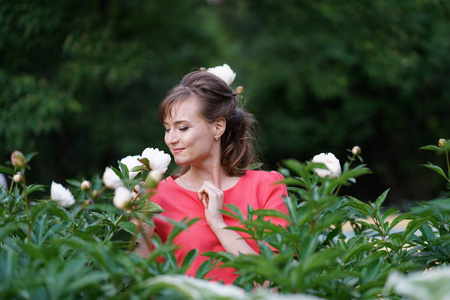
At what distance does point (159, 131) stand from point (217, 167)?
7.85m

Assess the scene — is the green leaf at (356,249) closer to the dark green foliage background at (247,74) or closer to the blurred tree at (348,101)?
the dark green foliage background at (247,74)

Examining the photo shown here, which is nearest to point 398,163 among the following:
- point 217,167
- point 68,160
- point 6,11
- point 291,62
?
point 291,62

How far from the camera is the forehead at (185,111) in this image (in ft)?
7.04

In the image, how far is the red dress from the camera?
2.02 m

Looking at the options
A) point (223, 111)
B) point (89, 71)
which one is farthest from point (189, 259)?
point (89, 71)

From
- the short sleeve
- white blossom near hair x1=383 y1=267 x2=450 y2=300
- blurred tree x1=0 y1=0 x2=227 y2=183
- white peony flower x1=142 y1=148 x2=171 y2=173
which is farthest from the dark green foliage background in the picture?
white blossom near hair x1=383 y1=267 x2=450 y2=300

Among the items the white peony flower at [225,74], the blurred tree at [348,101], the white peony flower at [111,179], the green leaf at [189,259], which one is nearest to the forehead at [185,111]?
the white peony flower at [225,74]

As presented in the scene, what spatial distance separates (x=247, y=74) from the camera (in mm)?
13547

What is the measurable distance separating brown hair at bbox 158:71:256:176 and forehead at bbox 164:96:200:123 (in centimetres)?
1

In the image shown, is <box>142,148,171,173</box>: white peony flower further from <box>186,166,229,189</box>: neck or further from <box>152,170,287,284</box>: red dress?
<box>186,166,229,189</box>: neck

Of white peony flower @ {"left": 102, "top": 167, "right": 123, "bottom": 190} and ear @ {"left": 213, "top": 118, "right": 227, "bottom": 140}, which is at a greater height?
ear @ {"left": 213, "top": 118, "right": 227, "bottom": 140}

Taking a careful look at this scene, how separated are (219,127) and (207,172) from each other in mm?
197

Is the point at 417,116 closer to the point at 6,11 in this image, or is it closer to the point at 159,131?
the point at 159,131

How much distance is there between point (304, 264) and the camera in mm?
1122
